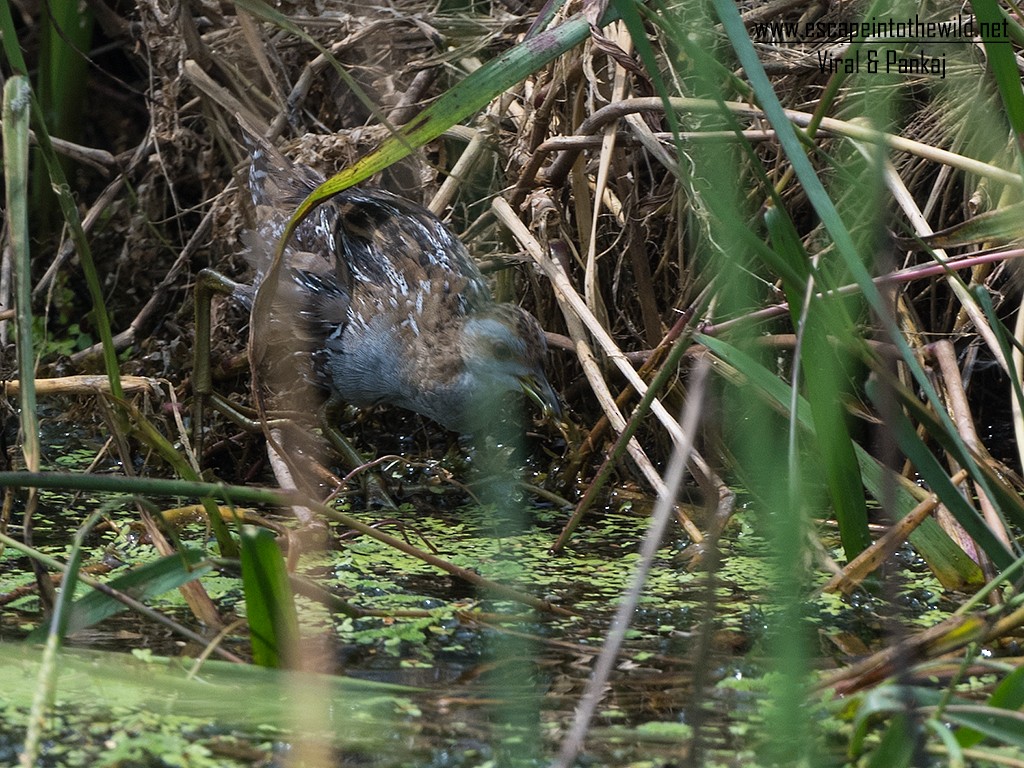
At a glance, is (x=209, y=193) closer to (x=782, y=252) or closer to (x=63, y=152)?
(x=63, y=152)

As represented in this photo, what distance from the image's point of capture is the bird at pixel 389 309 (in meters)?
2.92

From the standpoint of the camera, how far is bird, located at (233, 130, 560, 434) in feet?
9.57

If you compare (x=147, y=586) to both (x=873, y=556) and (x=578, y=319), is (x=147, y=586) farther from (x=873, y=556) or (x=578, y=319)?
(x=578, y=319)

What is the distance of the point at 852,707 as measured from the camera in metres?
1.62

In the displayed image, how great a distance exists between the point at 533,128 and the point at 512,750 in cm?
185

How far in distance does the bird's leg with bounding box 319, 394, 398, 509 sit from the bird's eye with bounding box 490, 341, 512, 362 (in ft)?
1.36

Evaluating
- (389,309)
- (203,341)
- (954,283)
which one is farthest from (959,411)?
(203,341)

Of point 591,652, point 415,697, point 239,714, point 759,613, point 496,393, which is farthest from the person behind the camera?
point 496,393

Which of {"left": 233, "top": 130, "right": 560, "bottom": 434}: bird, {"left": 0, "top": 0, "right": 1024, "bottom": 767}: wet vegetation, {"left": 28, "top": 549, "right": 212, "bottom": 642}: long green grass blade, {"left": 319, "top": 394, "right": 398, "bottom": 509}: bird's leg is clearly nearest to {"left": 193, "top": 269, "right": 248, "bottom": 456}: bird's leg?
{"left": 0, "top": 0, "right": 1024, "bottom": 767}: wet vegetation

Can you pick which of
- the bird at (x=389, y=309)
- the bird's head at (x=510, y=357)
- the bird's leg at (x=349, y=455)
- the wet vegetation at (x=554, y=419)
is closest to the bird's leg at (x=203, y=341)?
the wet vegetation at (x=554, y=419)

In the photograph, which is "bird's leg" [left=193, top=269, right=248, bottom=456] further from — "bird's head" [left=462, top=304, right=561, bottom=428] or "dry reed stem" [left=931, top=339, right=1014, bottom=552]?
"dry reed stem" [left=931, top=339, right=1014, bottom=552]

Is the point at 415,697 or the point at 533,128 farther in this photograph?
the point at 533,128

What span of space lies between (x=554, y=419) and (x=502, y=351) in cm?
21

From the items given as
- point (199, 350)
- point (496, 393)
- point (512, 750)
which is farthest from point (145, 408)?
point (512, 750)
